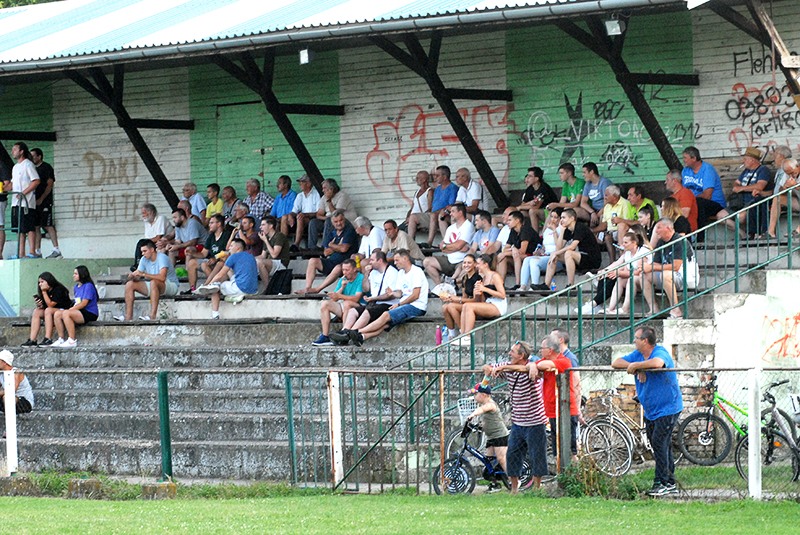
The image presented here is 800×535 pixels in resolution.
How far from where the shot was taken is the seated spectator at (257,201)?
22.2 m

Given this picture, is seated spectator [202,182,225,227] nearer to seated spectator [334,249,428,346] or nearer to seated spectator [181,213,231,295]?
seated spectator [181,213,231,295]

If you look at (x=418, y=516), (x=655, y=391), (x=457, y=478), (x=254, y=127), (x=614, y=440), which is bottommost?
(x=418, y=516)

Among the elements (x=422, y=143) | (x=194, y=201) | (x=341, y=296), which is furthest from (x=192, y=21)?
(x=341, y=296)

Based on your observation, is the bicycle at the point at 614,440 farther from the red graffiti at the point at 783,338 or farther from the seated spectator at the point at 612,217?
the seated spectator at the point at 612,217

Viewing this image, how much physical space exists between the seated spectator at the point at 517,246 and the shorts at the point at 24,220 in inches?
347

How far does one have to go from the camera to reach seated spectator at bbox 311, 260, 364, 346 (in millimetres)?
18016

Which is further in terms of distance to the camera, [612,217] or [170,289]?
[170,289]

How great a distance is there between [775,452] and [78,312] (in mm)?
11153

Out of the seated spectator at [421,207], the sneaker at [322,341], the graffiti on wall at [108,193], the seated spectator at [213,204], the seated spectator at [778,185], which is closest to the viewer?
the seated spectator at [778,185]

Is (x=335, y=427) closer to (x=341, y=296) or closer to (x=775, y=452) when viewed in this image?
(x=775, y=452)

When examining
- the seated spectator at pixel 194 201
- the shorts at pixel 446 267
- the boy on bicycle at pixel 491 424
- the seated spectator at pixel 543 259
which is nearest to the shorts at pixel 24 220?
the seated spectator at pixel 194 201

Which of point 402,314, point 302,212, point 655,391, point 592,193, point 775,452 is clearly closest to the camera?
point 775,452

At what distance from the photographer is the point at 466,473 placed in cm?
1308

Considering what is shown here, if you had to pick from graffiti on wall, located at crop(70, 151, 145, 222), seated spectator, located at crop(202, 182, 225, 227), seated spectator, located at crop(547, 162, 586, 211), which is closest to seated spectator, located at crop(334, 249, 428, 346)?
seated spectator, located at crop(547, 162, 586, 211)
